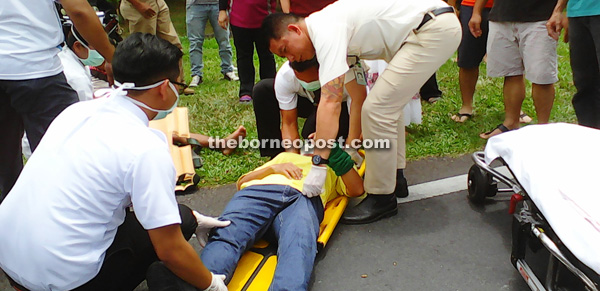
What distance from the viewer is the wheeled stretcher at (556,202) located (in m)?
1.86

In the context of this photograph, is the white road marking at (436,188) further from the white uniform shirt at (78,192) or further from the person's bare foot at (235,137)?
the white uniform shirt at (78,192)

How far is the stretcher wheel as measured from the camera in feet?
10.0

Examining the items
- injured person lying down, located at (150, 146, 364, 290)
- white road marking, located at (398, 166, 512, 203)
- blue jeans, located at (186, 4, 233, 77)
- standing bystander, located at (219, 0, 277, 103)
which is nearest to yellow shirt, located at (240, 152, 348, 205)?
injured person lying down, located at (150, 146, 364, 290)

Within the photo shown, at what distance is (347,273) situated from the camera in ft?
8.61

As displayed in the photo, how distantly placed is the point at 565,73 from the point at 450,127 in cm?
210

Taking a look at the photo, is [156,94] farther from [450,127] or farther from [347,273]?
[450,127]

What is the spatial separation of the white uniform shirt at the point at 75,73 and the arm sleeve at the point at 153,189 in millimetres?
1906

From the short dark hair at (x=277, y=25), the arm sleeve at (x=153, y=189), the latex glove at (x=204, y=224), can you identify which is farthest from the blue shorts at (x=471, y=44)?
the arm sleeve at (x=153, y=189)

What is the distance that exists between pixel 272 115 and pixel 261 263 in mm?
1540

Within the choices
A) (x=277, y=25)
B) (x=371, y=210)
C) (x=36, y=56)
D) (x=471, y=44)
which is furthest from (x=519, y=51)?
(x=36, y=56)

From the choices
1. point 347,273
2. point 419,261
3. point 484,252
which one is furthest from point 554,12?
point 347,273

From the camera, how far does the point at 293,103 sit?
3.60m

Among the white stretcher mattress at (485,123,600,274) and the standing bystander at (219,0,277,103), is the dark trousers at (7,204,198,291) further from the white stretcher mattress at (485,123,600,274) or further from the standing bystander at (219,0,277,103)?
the standing bystander at (219,0,277,103)

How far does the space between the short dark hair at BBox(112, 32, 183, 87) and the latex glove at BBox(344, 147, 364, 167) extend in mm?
1725
